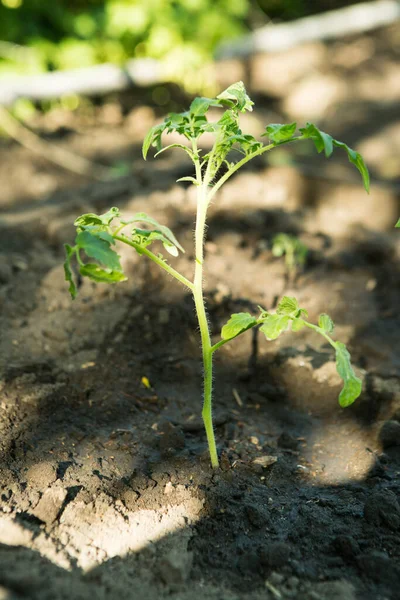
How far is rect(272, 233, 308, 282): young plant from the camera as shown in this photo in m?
3.51

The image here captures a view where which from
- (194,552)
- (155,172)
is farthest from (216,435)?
(155,172)

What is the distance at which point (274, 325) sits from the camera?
181cm

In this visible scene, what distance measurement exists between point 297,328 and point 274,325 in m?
0.07

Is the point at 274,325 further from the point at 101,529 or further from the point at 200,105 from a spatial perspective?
A: the point at 101,529

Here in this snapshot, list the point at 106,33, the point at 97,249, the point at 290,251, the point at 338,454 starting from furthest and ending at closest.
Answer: the point at 106,33 < the point at 290,251 < the point at 338,454 < the point at 97,249

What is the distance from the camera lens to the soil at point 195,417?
1779 millimetres

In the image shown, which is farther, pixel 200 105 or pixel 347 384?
pixel 200 105

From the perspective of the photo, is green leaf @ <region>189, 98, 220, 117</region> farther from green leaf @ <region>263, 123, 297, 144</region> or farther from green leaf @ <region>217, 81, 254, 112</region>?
green leaf @ <region>263, 123, 297, 144</region>

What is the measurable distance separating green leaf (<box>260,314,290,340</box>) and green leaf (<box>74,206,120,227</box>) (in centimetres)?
56

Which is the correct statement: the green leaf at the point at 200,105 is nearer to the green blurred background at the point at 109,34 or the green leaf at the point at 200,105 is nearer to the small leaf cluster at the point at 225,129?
the small leaf cluster at the point at 225,129

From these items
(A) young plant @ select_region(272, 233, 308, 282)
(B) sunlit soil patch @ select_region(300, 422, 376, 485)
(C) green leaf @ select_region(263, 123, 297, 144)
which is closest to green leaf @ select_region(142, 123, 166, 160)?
(C) green leaf @ select_region(263, 123, 297, 144)

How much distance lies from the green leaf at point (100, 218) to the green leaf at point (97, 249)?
15 centimetres

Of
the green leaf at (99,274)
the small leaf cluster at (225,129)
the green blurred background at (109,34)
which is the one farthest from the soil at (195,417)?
the green blurred background at (109,34)

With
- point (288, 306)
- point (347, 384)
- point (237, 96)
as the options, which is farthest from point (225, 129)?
point (347, 384)
